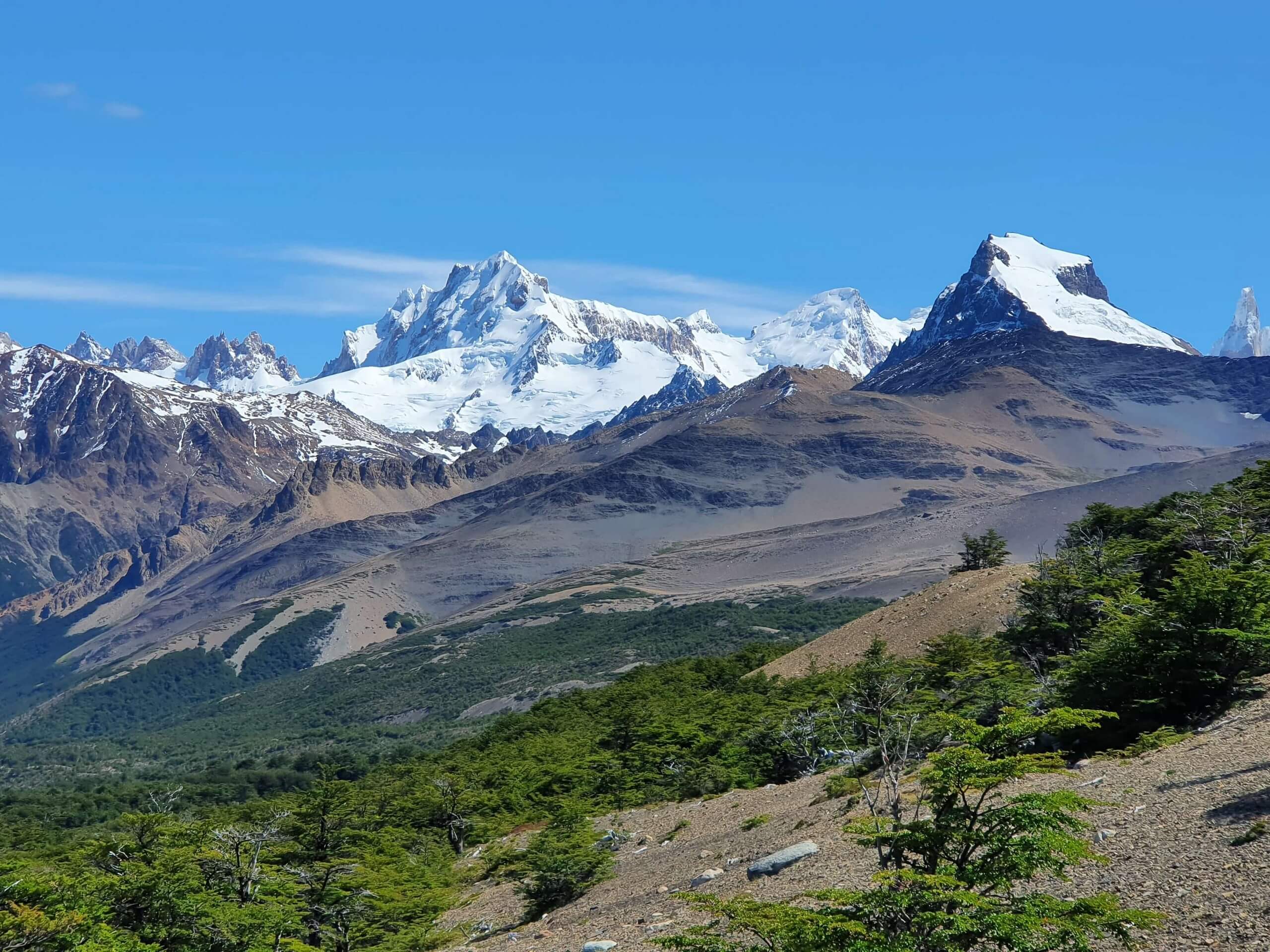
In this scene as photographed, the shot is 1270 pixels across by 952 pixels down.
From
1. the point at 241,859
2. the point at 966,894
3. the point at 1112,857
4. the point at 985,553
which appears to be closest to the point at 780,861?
the point at 1112,857

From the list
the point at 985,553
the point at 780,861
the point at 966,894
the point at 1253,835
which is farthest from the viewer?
the point at 985,553

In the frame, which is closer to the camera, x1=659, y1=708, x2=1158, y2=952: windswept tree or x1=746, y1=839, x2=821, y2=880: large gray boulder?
x1=659, y1=708, x2=1158, y2=952: windswept tree

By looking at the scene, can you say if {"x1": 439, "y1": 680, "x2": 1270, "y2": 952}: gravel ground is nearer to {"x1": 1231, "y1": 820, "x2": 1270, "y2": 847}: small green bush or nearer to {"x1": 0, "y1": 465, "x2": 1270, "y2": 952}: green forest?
{"x1": 1231, "y1": 820, "x2": 1270, "y2": 847}: small green bush

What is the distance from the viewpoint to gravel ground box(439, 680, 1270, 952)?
79.9ft

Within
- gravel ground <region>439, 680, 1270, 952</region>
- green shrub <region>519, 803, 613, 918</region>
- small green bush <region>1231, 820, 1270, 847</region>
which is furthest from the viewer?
green shrub <region>519, 803, 613, 918</region>

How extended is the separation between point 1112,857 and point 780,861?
386 inches

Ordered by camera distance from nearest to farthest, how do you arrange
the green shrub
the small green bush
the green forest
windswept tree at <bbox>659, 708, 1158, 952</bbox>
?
windswept tree at <bbox>659, 708, 1158, 952</bbox> < the green forest < the small green bush < the green shrub

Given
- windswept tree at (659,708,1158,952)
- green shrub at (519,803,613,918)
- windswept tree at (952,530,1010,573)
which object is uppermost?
windswept tree at (952,530,1010,573)

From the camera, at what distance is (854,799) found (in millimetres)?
40000

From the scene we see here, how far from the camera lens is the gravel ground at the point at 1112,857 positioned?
79.9ft

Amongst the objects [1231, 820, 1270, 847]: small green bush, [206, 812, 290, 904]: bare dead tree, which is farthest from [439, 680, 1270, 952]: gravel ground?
[206, 812, 290, 904]: bare dead tree

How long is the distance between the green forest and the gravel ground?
0.88 meters

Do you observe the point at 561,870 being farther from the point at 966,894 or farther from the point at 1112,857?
the point at 966,894

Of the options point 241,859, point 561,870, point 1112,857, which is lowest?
point 561,870
